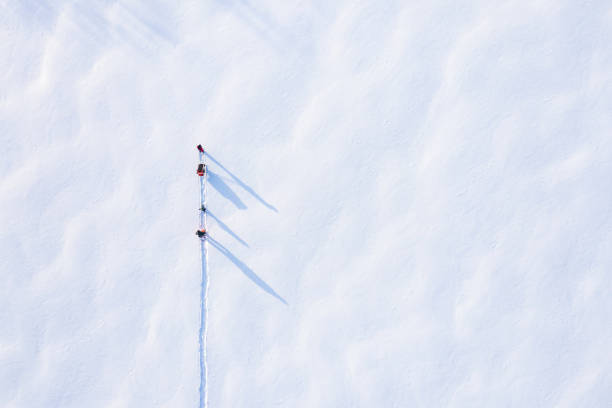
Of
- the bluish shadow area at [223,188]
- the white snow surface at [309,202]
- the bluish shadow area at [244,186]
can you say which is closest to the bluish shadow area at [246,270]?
the white snow surface at [309,202]

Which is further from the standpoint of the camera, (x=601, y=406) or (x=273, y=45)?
(x=273, y=45)

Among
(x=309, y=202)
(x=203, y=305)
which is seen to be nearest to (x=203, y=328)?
(x=203, y=305)

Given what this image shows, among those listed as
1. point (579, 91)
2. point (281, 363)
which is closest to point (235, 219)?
point (281, 363)

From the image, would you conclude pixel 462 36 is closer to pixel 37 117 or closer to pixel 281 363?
pixel 281 363

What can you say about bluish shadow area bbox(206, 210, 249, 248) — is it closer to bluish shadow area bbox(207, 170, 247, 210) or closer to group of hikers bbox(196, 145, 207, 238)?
group of hikers bbox(196, 145, 207, 238)

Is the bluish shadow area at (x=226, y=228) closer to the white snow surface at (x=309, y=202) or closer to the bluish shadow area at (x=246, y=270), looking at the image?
the white snow surface at (x=309, y=202)
